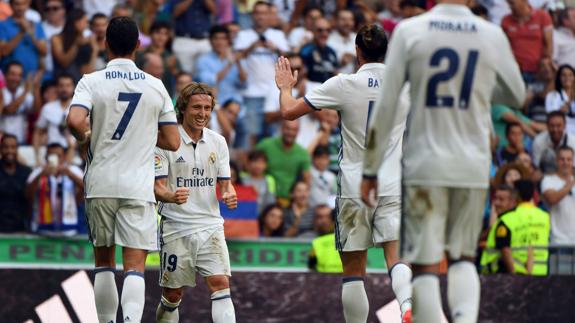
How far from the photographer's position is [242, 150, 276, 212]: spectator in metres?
17.7

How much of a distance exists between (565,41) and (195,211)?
10880 mm

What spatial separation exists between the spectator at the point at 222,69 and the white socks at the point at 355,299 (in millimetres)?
7829

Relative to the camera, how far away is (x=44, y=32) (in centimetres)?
1873

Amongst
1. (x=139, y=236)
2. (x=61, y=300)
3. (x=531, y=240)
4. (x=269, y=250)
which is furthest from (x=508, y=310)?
(x=139, y=236)

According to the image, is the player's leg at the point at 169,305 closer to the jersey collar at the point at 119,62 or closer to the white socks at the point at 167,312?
the white socks at the point at 167,312

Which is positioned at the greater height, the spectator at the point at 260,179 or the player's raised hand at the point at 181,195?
the player's raised hand at the point at 181,195

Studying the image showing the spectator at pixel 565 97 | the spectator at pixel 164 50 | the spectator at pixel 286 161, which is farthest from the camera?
the spectator at pixel 565 97

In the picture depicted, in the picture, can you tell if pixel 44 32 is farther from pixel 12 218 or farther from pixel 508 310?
pixel 508 310

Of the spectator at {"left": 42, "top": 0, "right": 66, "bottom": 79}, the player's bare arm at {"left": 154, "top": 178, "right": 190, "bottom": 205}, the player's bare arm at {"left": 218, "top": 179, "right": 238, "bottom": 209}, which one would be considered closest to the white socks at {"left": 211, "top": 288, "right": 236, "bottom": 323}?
the player's bare arm at {"left": 218, "top": 179, "right": 238, "bottom": 209}

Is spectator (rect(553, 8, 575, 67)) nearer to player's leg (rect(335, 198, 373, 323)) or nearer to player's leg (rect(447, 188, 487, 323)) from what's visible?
player's leg (rect(335, 198, 373, 323))

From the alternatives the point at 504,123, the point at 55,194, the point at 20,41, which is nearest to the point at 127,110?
the point at 55,194

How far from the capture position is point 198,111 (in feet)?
38.7

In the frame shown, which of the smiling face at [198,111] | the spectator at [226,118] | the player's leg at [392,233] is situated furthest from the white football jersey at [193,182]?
the spectator at [226,118]

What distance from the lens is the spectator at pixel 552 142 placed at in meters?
19.0
